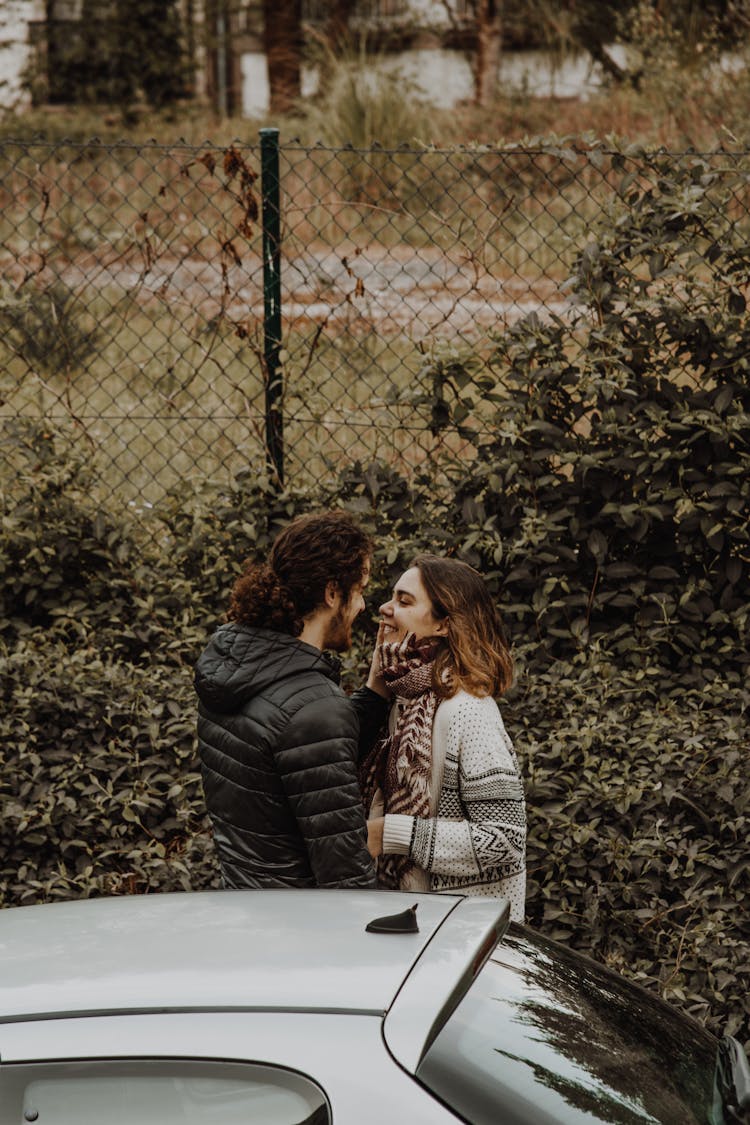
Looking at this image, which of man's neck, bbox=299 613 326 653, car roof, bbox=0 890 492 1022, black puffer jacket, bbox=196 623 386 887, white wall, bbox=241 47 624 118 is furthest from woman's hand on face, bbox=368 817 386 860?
white wall, bbox=241 47 624 118

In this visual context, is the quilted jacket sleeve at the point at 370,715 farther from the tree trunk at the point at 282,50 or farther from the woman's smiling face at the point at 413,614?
the tree trunk at the point at 282,50

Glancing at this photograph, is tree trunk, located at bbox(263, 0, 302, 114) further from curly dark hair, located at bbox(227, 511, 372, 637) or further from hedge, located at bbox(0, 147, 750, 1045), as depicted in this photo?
curly dark hair, located at bbox(227, 511, 372, 637)

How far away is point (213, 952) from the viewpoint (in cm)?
209

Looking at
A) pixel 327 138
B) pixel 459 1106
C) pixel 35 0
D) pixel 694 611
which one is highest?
pixel 35 0

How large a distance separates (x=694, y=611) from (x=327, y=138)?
30.3ft

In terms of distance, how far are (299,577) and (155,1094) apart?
5.01 feet

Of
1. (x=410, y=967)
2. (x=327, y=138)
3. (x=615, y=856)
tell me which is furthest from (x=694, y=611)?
(x=327, y=138)

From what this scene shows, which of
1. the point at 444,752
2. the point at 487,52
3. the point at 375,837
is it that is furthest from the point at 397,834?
the point at 487,52

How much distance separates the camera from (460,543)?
5.46m

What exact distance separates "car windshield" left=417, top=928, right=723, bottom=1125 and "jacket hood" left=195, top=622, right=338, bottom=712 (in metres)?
0.92

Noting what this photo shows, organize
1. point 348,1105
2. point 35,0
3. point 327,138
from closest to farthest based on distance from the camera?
point 348,1105 < point 327,138 < point 35,0

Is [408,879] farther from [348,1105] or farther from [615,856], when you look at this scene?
[348,1105]

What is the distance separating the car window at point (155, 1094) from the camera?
70.0 inches

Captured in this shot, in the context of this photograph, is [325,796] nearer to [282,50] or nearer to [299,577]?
[299,577]
